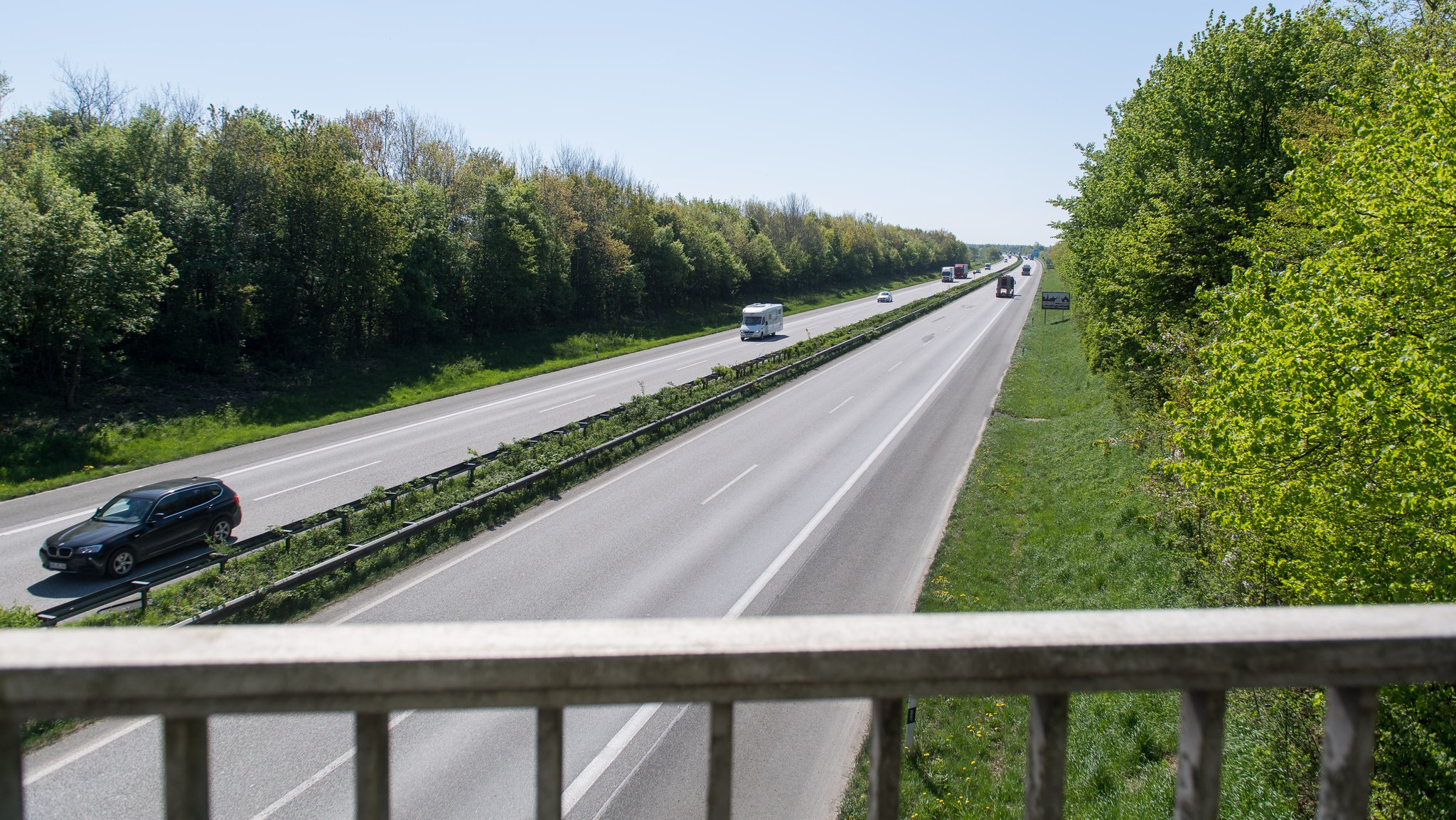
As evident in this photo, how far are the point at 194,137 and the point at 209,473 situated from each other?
2139 cm

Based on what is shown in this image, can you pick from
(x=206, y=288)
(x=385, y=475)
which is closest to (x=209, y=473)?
(x=385, y=475)

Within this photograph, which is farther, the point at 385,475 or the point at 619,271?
the point at 619,271

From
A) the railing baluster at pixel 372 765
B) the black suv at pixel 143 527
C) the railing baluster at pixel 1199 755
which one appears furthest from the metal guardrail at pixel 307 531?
the railing baluster at pixel 1199 755

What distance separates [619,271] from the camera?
6081cm

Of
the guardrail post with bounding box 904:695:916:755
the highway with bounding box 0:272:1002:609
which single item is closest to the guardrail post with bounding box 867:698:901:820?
the guardrail post with bounding box 904:695:916:755

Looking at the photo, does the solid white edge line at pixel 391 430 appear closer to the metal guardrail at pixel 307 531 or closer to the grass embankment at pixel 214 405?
the grass embankment at pixel 214 405

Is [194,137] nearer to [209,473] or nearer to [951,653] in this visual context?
[209,473]

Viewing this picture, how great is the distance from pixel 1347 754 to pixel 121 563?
65.2 feet

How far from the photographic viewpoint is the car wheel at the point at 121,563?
53.1ft

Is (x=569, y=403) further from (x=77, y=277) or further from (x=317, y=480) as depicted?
(x=77, y=277)

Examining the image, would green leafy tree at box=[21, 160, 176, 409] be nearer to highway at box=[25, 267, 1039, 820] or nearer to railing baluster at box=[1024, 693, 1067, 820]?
highway at box=[25, 267, 1039, 820]

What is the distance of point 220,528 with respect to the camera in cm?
1808

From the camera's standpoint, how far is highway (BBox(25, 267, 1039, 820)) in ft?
32.0

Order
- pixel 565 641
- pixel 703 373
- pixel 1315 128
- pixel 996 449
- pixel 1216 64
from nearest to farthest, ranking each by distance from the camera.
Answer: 1. pixel 565 641
2. pixel 1315 128
3. pixel 1216 64
4. pixel 996 449
5. pixel 703 373
